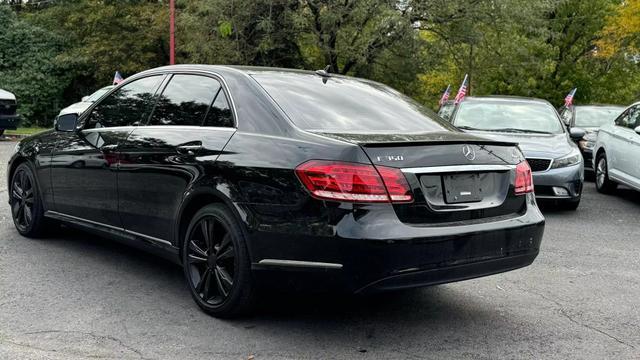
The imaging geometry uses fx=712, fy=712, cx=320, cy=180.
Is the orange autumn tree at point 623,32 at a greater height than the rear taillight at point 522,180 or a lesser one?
lesser

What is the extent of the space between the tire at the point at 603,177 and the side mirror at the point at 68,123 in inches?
334

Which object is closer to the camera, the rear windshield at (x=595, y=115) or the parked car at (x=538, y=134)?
the parked car at (x=538, y=134)

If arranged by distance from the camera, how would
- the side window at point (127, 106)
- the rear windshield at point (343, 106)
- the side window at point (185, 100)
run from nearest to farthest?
1. the rear windshield at point (343, 106)
2. the side window at point (185, 100)
3. the side window at point (127, 106)

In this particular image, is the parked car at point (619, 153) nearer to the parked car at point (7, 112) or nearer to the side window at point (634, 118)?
the side window at point (634, 118)

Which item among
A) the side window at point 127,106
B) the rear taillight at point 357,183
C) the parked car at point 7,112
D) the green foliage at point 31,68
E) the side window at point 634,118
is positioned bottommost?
the green foliage at point 31,68

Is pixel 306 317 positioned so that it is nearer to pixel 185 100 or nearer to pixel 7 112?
pixel 185 100

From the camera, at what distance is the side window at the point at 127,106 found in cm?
537

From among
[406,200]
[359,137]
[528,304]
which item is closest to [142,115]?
[359,137]

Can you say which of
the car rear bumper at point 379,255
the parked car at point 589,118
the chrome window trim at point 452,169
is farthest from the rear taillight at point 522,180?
the parked car at point 589,118

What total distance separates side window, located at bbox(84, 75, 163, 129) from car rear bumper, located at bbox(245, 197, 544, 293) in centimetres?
181

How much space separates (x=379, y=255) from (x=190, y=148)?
158cm

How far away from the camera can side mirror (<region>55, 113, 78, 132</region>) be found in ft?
20.0

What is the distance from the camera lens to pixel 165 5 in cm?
3359

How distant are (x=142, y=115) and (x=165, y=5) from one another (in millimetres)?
29904
